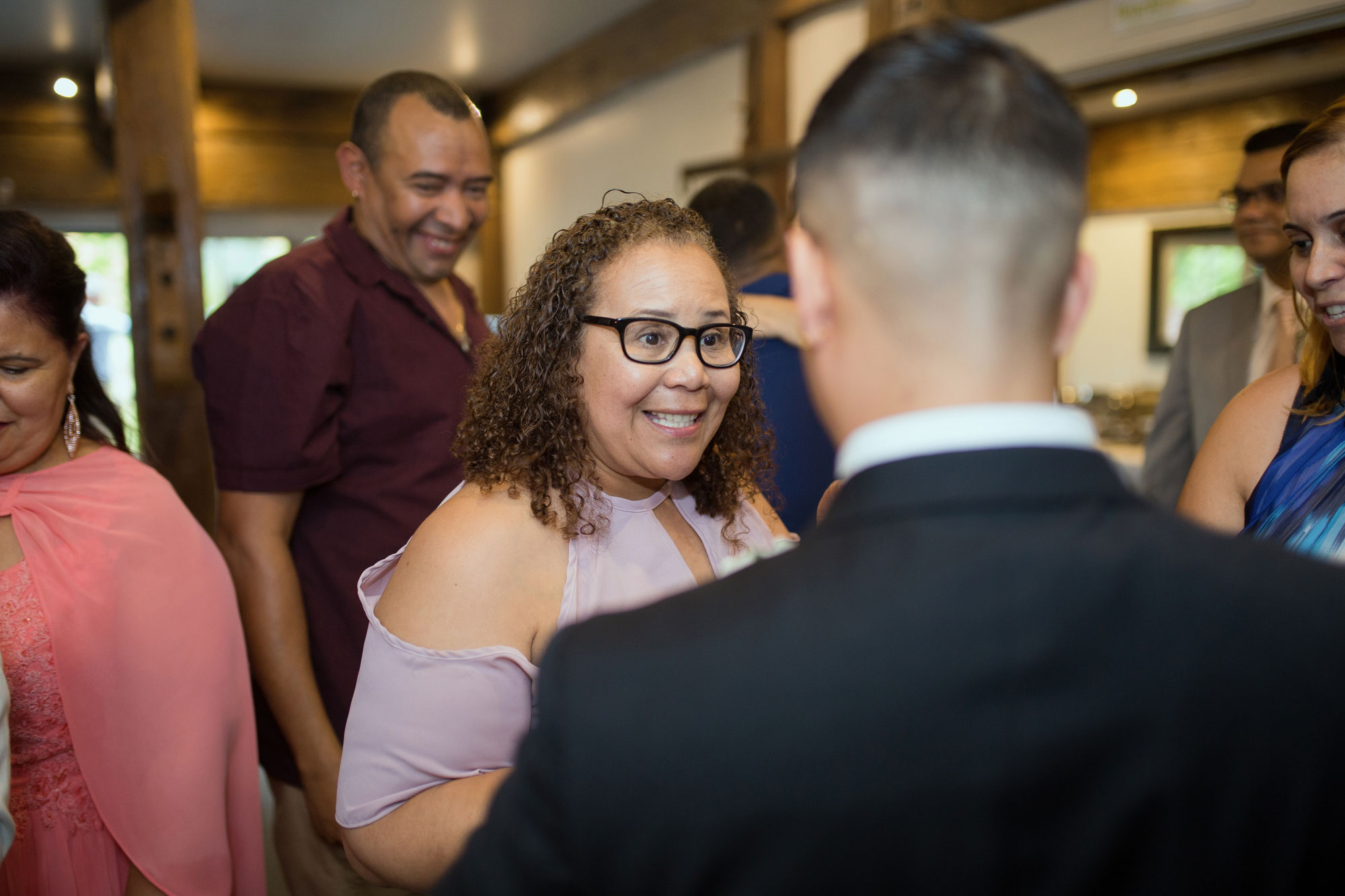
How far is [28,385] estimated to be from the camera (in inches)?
61.4

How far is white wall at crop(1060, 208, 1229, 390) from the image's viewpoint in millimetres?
6480

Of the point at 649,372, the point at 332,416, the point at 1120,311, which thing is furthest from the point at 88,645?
the point at 1120,311

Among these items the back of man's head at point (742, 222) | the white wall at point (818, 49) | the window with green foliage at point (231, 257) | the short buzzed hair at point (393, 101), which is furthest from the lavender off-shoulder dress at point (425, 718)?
the window with green foliage at point (231, 257)

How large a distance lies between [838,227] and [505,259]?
24.6 feet

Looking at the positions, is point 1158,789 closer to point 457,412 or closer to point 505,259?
point 457,412

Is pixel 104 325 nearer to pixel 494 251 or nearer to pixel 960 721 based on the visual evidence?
pixel 494 251

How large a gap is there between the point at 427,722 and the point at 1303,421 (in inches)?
52.1

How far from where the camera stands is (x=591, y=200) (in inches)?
254

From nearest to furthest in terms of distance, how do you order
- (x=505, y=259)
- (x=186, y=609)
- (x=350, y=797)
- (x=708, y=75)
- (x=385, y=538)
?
(x=350, y=797) → (x=186, y=609) → (x=385, y=538) → (x=708, y=75) → (x=505, y=259)

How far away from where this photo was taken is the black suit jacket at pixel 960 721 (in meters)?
0.62

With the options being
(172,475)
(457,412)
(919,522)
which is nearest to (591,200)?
(172,475)

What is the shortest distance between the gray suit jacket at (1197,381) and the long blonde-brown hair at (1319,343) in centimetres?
122

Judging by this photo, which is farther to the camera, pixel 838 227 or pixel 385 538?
pixel 385 538

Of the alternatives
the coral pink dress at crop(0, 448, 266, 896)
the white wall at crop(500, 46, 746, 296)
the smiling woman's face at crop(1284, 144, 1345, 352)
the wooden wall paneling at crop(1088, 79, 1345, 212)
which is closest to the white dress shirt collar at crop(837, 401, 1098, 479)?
the smiling woman's face at crop(1284, 144, 1345, 352)
